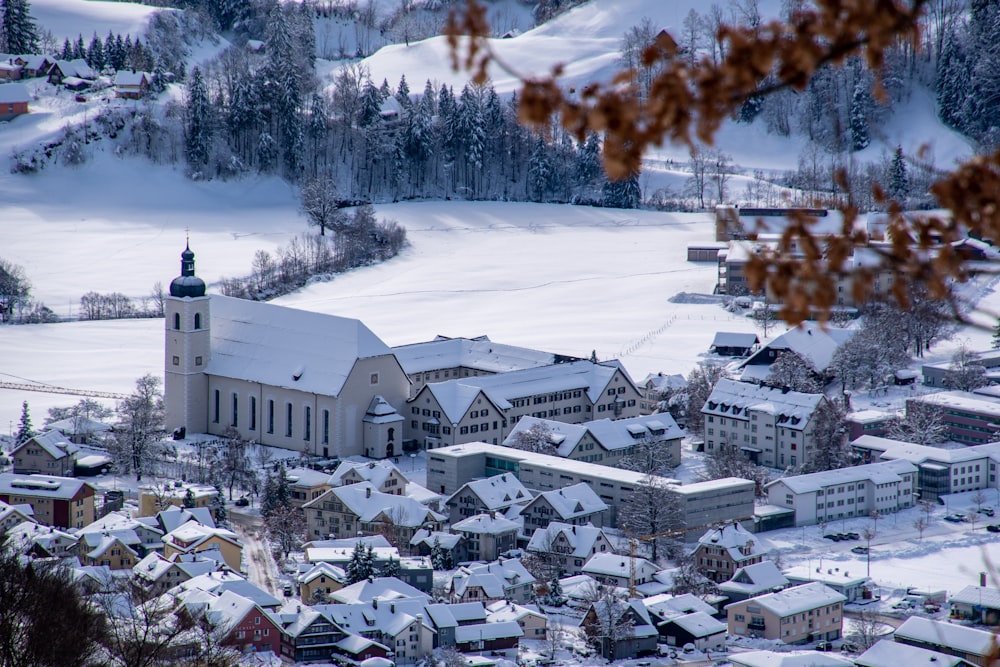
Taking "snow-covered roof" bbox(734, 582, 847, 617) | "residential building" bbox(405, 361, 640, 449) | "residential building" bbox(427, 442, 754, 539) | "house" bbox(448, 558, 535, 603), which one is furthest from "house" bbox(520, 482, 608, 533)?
"residential building" bbox(405, 361, 640, 449)

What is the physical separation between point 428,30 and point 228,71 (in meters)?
18.6

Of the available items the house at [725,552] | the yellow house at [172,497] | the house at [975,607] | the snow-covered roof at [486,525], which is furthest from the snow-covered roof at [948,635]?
the yellow house at [172,497]

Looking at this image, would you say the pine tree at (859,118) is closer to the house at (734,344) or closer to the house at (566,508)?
the house at (734,344)

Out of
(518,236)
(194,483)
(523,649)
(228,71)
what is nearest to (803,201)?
(518,236)

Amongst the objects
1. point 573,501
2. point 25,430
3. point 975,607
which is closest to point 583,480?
point 573,501

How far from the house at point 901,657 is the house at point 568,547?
6857 millimetres

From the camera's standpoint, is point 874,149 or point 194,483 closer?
point 194,483

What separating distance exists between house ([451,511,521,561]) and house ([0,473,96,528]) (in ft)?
25.9

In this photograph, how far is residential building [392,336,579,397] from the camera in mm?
38688

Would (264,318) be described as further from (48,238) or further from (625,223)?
(625,223)

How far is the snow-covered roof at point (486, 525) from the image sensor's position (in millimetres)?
28516

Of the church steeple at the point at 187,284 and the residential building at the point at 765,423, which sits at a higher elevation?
the church steeple at the point at 187,284

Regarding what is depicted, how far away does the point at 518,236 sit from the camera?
6234cm

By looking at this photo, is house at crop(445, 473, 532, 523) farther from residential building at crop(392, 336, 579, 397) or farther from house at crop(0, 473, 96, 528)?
residential building at crop(392, 336, 579, 397)
